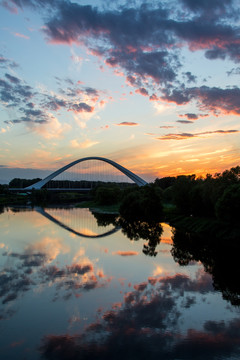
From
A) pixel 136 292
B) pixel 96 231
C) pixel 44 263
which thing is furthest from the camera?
pixel 96 231

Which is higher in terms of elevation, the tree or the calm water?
the tree

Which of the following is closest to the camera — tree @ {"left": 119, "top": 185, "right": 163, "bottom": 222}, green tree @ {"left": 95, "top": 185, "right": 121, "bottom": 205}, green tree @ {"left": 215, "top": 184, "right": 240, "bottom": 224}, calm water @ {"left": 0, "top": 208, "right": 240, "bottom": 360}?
calm water @ {"left": 0, "top": 208, "right": 240, "bottom": 360}

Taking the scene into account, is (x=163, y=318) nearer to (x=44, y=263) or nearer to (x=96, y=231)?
(x=44, y=263)

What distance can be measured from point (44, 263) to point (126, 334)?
285 inches

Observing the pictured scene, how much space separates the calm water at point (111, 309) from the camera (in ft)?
20.8

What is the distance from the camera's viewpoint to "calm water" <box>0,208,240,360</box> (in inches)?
250

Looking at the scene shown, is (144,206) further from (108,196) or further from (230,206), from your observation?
(108,196)

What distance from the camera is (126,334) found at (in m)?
6.87

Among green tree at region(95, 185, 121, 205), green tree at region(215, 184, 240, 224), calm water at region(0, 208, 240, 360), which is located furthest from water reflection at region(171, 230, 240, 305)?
green tree at region(95, 185, 121, 205)

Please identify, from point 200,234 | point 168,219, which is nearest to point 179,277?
point 200,234

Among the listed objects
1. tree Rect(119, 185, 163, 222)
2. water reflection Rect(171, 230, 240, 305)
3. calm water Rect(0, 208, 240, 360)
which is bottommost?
water reflection Rect(171, 230, 240, 305)

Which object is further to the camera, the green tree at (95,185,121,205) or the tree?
the green tree at (95,185,121,205)

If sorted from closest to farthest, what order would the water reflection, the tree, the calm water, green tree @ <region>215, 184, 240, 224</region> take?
1. the calm water
2. the water reflection
3. green tree @ <region>215, 184, 240, 224</region>
4. the tree

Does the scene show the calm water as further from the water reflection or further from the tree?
the tree
